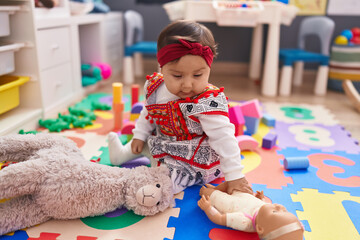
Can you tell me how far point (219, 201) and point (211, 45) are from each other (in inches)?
15.9

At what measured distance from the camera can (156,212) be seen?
786 millimetres

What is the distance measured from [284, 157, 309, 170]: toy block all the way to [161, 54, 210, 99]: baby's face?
42 cm

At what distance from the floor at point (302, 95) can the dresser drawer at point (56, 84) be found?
0.38 meters

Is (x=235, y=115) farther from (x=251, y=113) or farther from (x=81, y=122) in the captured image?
(x=81, y=122)

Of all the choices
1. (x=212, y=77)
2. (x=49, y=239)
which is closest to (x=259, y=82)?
(x=212, y=77)

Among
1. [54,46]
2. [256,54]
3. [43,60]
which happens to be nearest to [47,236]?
[43,60]

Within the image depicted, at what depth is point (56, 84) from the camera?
1544mm

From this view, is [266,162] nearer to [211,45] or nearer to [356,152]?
[356,152]

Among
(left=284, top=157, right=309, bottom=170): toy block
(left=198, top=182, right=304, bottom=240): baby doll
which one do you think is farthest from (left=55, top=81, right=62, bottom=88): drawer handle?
(left=284, top=157, right=309, bottom=170): toy block

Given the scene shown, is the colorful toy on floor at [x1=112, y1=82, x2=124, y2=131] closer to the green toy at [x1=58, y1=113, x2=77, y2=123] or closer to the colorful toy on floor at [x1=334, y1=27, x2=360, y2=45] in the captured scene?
the green toy at [x1=58, y1=113, x2=77, y2=123]

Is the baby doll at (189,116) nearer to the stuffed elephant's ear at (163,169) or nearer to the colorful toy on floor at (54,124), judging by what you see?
the stuffed elephant's ear at (163,169)

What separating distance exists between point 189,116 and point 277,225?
354 millimetres

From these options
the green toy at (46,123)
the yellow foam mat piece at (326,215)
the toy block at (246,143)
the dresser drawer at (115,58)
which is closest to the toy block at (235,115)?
the toy block at (246,143)

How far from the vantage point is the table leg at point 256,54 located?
2.40 metres
